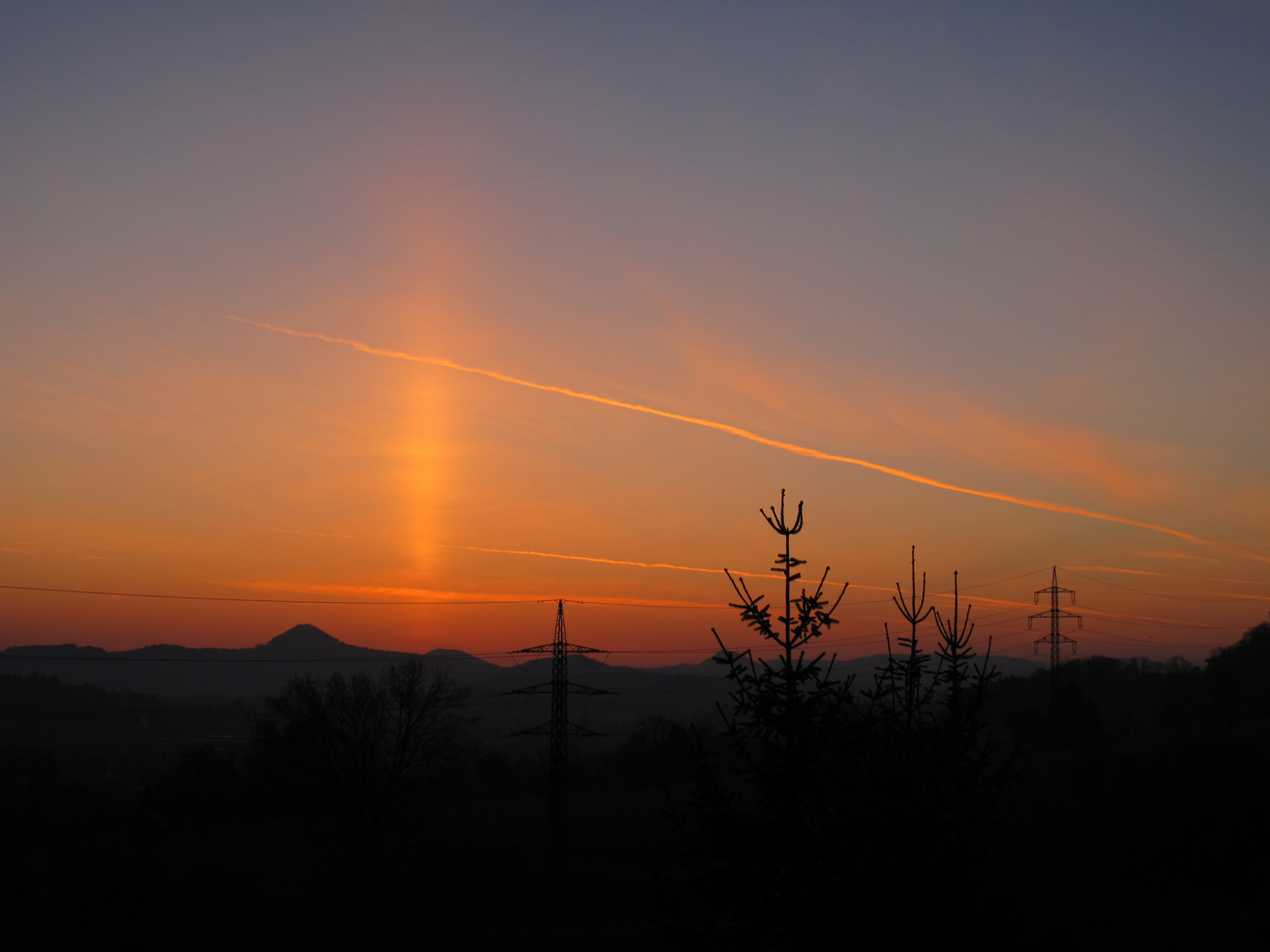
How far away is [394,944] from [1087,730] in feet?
208

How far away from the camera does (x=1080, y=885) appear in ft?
136

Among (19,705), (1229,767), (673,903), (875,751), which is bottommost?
(19,705)

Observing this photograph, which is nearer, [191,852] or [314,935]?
[314,935]

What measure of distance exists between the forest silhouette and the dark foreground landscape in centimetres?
8

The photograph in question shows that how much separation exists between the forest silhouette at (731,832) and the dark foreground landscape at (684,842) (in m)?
0.08

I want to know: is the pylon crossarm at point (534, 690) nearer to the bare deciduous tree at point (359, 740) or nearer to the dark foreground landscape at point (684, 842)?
the dark foreground landscape at point (684, 842)

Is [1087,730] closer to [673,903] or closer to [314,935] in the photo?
[314,935]

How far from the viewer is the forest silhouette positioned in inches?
480

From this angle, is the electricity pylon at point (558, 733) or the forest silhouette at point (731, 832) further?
the electricity pylon at point (558, 733)

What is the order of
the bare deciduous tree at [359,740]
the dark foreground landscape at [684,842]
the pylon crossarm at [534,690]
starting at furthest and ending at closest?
the bare deciduous tree at [359,740] < the pylon crossarm at [534,690] < the dark foreground landscape at [684,842]

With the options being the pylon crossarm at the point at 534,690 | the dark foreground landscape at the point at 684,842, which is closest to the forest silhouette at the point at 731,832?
the dark foreground landscape at the point at 684,842

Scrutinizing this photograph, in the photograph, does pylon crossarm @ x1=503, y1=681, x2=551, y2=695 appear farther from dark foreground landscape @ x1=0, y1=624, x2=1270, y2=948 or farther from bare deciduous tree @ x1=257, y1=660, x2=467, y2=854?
bare deciduous tree @ x1=257, y1=660, x2=467, y2=854

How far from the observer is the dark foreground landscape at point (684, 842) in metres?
12.1

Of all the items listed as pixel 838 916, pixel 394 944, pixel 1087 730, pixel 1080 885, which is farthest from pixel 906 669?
pixel 1087 730
